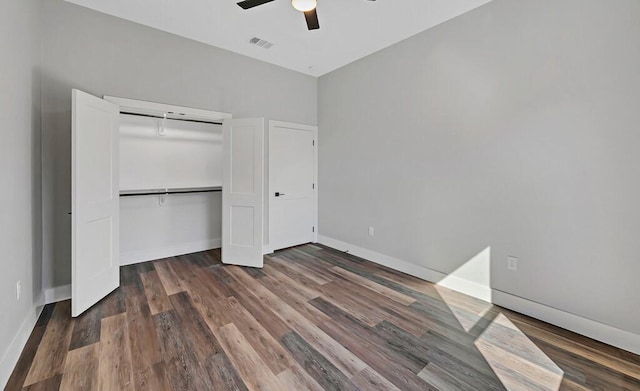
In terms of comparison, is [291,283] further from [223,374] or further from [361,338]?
[223,374]

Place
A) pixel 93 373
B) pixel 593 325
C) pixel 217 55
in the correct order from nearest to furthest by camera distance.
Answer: pixel 93 373
pixel 593 325
pixel 217 55

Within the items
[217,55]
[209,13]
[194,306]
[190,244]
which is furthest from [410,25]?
[190,244]

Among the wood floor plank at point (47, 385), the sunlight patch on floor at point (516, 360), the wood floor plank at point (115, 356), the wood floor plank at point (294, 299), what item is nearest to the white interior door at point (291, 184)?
the wood floor plank at point (294, 299)

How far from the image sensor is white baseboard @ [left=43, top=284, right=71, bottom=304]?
2.78 meters

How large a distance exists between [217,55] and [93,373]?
13.0 ft

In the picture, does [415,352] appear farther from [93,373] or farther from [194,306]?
[93,373]

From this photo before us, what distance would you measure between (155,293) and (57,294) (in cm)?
100

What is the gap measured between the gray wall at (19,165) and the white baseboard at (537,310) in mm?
3793

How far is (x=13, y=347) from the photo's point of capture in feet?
6.07

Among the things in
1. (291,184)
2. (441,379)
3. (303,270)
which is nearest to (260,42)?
(291,184)

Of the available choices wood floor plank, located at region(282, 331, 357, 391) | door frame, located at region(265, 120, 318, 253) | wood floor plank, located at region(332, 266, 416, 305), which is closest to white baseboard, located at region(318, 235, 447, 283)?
door frame, located at region(265, 120, 318, 253)

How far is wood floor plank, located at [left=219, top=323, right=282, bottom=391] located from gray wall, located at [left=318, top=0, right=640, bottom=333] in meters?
2.39

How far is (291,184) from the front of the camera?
4.81 metres

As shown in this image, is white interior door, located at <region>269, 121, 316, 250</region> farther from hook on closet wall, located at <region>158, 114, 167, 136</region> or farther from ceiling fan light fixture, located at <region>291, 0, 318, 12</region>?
ceiling fan light fixture, located at <region>291, 0, 318, 12</region>
